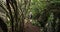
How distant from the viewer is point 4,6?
4.29 meters

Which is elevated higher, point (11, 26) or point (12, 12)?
point (12, 12)

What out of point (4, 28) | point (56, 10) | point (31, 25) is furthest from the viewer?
point (31, 25)

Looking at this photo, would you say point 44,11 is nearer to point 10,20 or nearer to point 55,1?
point 55,1

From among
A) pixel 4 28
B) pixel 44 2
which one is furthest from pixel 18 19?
pixel 44 2

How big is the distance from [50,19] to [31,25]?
4.59ft

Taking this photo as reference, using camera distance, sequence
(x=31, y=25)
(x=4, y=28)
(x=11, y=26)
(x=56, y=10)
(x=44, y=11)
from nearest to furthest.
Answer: (x=4, y=28)
(x=11, y=26)
(x=56, y=10)
(x=44, y=11)
(x=31, y=25)

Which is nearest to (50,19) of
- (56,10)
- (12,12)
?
(56,10)

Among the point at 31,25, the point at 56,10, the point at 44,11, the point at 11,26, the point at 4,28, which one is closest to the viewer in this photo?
the point at 4,28

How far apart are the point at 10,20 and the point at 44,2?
158 cm

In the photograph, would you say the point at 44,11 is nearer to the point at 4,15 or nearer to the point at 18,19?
the point at 18,19

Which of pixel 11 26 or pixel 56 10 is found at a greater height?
pixel 56 10

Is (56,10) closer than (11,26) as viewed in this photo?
No

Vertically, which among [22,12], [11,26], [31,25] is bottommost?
[31,25]

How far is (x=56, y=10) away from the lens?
4.97 m
